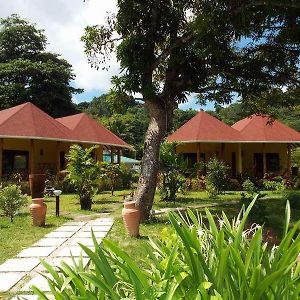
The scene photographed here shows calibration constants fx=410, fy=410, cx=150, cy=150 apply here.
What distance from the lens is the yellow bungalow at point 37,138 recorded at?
22406 mm

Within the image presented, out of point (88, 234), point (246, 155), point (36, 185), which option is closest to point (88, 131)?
point (246, 155)

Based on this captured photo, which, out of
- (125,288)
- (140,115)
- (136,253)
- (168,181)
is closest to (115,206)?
(168,181)

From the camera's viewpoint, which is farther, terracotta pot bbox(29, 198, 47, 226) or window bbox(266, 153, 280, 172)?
window bbox(266, 153, 280, 172)

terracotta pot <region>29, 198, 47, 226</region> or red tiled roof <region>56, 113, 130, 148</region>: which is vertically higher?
red tiled roof <region>56, 113, 130, 148</region>

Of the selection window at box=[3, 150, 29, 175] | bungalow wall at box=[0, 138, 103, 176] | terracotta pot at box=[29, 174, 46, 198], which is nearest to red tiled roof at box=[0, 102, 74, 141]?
bungalow wall at box=[0, 138, 103, 176]

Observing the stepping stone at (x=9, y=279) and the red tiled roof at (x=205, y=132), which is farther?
the red tiled roof at (x=205, y=132)

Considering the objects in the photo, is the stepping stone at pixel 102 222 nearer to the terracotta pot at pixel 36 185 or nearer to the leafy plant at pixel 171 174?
the terracotta pot at pixel 36 185

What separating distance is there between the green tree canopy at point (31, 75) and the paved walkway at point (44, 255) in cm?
3245

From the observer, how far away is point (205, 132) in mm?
26953

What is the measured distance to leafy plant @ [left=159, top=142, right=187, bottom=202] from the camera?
17359 mm

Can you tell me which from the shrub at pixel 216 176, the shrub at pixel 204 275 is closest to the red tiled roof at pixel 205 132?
the shrub at pixel 216 176

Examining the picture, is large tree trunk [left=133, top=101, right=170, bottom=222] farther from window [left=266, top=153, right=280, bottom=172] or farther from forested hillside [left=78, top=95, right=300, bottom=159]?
forested hillside [left=78, top=95, right=300, bottom=159]

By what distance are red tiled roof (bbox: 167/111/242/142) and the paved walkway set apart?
15656mm

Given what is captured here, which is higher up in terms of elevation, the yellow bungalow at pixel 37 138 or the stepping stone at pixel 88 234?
the yellow bungalow at pixel 37 138
